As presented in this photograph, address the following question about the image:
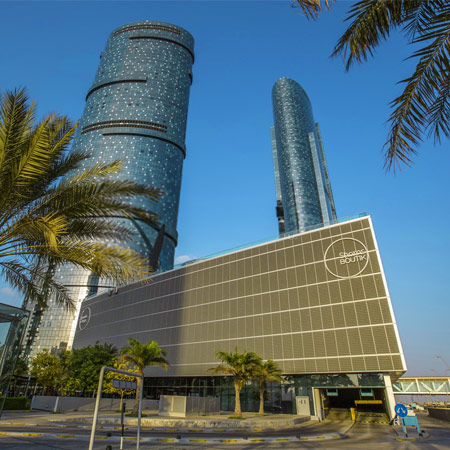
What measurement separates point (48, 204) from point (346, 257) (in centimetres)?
3320

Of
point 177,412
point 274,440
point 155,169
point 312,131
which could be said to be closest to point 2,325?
point 274,440

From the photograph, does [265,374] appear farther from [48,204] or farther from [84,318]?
[84,318]

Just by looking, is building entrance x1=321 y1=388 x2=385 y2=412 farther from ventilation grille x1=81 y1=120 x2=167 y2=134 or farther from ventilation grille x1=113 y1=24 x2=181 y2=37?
ventilation grille x1=113 y1=24 x2=181 y2=37

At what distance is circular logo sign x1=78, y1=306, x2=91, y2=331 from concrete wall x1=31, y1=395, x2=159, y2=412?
3399cm

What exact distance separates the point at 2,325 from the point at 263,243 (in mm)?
36541

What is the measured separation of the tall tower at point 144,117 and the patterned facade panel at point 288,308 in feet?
208

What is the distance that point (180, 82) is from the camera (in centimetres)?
15425

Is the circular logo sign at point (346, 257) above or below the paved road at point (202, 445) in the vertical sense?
above

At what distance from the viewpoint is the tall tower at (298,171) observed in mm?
158125

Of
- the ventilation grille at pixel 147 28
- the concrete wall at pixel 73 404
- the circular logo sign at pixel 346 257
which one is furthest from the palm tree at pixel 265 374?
the ventilation grille at pixel 147 28

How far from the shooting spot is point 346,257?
1428 inches

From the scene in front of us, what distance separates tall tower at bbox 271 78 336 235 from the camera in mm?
158125

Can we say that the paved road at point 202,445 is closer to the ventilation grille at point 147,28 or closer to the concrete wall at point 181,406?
the concrete wall at point 181,406

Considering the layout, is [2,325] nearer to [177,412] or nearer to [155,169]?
[177,412]
